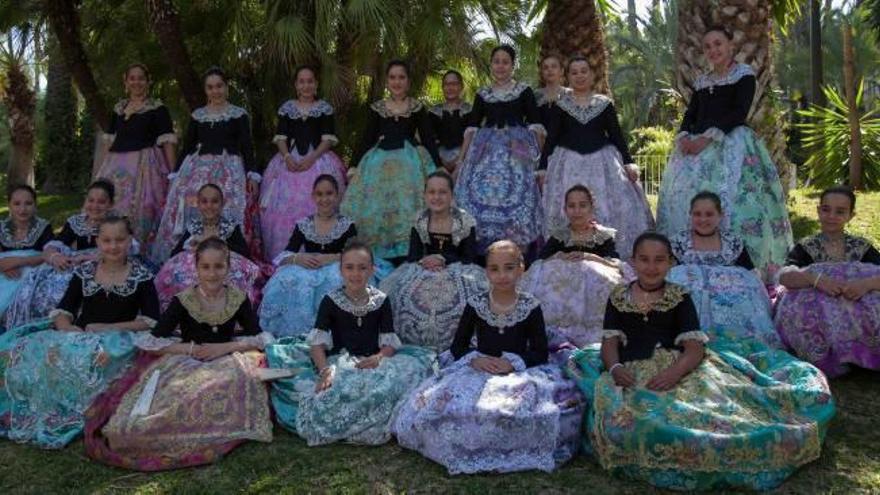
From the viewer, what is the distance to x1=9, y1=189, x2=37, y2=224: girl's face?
6.22 metres

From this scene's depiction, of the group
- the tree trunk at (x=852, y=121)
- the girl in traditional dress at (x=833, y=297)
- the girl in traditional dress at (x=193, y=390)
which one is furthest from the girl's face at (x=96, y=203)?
the tree trunk at (x=852, y=121)

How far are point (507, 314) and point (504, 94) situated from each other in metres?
2.79

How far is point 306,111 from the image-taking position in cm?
715

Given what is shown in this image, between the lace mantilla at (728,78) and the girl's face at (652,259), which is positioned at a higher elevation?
the lace mantilla at (728,78)

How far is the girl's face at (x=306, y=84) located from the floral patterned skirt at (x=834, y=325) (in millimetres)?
4158

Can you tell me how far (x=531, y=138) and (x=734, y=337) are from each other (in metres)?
2.67

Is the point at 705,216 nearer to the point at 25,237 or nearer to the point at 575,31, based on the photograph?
the point at 575,31

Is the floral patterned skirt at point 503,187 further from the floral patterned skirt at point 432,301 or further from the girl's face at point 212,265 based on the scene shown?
the girl's face at point 212,265

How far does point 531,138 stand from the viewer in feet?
22.6

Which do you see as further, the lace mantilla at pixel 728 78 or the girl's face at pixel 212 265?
the lace mantilla at pixel 728 78

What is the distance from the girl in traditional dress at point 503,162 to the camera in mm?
6617

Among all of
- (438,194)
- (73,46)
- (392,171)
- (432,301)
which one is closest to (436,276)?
(432,301)

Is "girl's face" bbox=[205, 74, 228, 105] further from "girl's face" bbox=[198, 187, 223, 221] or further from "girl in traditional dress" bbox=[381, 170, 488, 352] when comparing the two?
"girl in traditional dress" bbox=[381, 170, 488, 352]

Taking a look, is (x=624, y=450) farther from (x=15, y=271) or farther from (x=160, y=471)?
(x=15, y=271)
